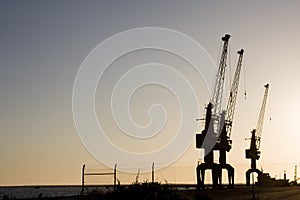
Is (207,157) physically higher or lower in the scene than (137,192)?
higher

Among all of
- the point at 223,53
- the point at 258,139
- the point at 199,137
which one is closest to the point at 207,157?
the point at 199,137

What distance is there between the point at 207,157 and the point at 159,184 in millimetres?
111714

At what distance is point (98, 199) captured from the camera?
27.9m

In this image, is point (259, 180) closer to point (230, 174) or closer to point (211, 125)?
point (230, 174)

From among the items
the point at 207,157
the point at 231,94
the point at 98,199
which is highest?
the point at 231,94

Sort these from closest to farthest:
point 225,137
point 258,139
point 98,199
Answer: point 98,199 < point 225,137 < point 258,139

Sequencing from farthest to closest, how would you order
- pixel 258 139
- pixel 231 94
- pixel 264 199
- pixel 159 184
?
1. pixel 258 139
2. pixel 231 94
3. pixel 264 199
4. pixel 159 184

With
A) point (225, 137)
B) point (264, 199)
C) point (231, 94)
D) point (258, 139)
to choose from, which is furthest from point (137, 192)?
point (258, 139)

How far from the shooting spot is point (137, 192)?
28.2m

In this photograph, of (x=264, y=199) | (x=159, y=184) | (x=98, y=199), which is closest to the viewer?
(x=98, y=199)

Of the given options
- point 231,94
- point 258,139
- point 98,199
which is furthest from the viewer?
point 258,139

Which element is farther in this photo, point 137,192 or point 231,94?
point 231,94

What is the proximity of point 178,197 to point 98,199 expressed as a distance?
4.25 m

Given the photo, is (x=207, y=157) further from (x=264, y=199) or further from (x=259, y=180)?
(x=264, y=199)
